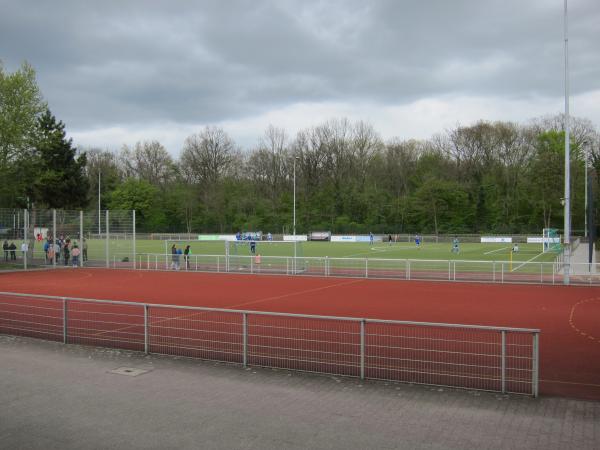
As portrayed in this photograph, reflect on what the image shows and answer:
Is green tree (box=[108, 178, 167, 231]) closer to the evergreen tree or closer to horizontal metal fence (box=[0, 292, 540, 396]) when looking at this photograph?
the evergreen tree

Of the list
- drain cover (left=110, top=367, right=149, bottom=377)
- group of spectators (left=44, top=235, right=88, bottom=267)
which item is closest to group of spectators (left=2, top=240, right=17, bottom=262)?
group of spectators (left=44, top=235, right=88, bottom=267)

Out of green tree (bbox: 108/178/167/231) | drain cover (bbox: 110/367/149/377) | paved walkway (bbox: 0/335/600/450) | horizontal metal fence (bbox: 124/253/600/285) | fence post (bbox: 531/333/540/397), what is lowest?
horizontal metal fence (bbox: 124/253/600/285)

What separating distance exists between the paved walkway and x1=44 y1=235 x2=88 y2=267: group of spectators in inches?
1054

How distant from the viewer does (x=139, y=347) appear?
33.8ft

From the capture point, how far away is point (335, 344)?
970 centimetres

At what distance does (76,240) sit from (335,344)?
101 feet

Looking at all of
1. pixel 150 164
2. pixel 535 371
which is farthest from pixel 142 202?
pixel 535 371

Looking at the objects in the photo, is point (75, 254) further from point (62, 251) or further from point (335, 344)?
point (335, 344)

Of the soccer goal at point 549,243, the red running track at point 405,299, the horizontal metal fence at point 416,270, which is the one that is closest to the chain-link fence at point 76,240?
the horizontal metal fence at point 416,270

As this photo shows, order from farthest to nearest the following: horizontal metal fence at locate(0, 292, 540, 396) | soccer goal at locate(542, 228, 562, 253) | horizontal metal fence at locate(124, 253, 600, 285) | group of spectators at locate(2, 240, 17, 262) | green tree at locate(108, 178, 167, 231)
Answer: green tree at locate(108, 178, 167, 231)
soccer goal at locate(542, 228, 562, 253)
group of spectators at locate(2, 240, 17, 262)
horizontal metal fence at locate(124, 253, 600, 285)
horizontal metal fence at locate(0, 292, 540, 396)

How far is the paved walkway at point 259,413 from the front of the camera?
5.71 meters

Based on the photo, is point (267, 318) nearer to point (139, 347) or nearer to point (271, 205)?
point (139, 347)

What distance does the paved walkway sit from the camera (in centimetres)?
571

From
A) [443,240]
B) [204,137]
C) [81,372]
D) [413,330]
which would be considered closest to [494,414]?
[413,330]
